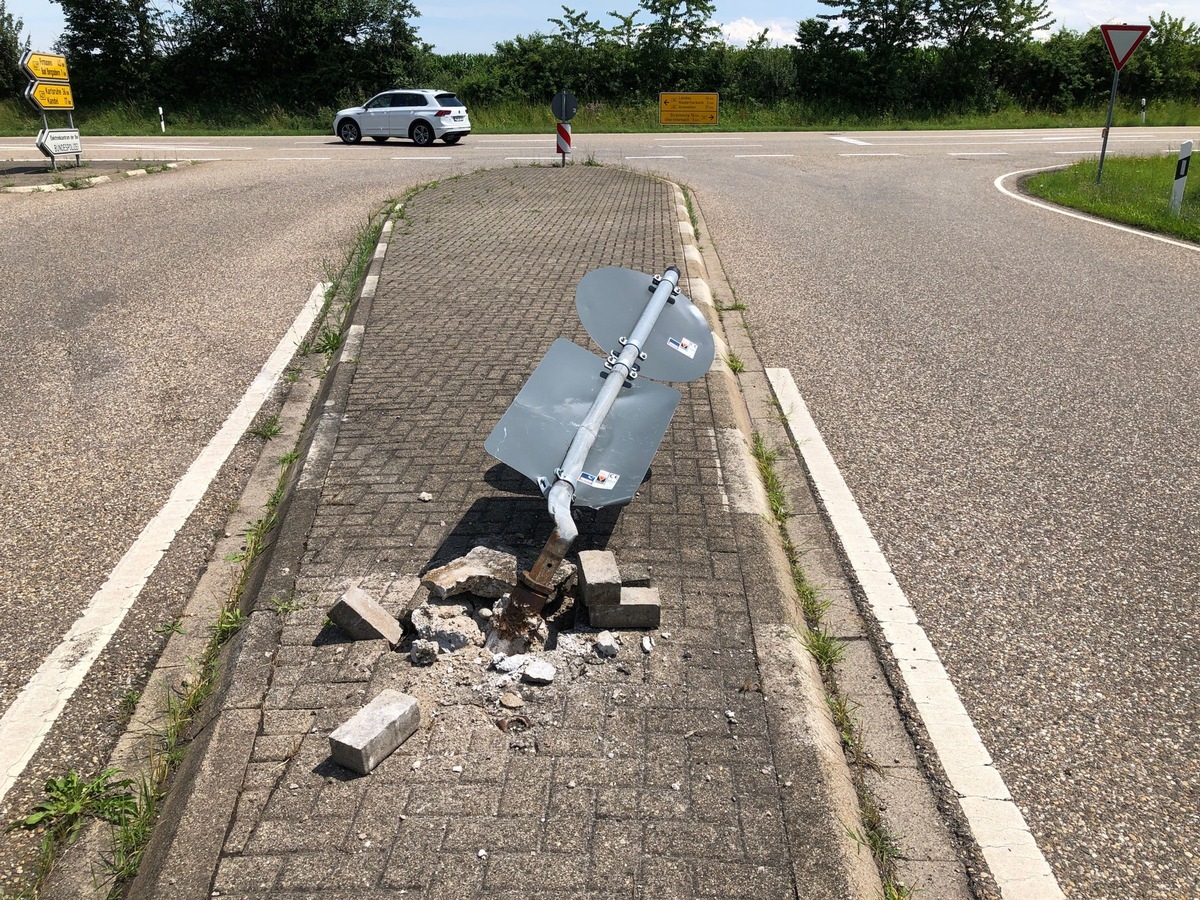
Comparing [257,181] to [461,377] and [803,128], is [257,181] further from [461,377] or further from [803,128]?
[803,128]

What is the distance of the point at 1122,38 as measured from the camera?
1477 centimetres

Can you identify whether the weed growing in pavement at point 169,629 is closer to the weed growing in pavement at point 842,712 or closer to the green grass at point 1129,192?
the weed growing in pavement at point 842,712

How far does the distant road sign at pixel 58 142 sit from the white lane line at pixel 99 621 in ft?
45.9

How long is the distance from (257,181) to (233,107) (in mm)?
21738

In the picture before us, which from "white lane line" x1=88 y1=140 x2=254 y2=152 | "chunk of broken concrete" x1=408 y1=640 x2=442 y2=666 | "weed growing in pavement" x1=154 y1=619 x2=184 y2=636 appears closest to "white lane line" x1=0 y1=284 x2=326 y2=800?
"weed growing in pavement" x1=154 y1=619 x2=184 y2=636

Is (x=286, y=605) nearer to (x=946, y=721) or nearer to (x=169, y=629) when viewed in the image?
(x=169, y=629)

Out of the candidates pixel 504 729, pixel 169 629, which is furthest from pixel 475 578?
pixel 169 629

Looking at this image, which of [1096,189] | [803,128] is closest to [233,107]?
[803,128]

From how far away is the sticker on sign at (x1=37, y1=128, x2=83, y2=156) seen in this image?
1678cm

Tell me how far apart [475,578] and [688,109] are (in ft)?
99.5

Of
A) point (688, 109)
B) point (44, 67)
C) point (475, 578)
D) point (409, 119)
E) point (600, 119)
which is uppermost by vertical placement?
point (688, 109)

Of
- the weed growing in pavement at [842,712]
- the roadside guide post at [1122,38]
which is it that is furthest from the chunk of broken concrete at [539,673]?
the roadside guide post at [1122,38]

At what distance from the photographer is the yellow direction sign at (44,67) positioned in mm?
16734

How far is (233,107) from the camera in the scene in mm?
35688
